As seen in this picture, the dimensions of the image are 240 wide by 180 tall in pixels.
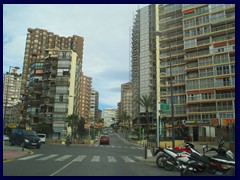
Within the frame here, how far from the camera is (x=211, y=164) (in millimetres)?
9258

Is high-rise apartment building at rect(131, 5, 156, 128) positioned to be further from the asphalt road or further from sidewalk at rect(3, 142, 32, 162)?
the asphalt road

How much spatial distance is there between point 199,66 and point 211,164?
155 feet

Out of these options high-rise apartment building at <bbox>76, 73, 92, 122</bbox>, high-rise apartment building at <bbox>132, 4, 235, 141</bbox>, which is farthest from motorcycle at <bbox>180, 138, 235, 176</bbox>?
high-rise apartment building at <bbox>76, 73, 92, 122</bbox>

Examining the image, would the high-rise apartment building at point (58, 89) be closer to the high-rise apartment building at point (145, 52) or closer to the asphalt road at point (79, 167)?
the high-rise apartment building at point (145, 52)

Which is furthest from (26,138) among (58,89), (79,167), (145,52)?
(145,52)

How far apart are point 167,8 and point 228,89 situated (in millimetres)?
28743

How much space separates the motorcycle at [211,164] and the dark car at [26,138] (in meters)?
18.2

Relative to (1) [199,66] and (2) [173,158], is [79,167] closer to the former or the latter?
(2) [173,158]

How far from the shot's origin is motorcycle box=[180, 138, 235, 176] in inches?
350

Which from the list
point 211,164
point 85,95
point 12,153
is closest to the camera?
point 211,164

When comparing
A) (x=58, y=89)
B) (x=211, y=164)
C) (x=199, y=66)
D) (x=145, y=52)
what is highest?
(x=145, y=52)

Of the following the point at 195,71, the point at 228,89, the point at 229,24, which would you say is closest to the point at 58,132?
the point at 195,71

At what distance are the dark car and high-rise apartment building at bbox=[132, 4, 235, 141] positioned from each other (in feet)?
78.6

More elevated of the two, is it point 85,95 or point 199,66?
point 199,66
